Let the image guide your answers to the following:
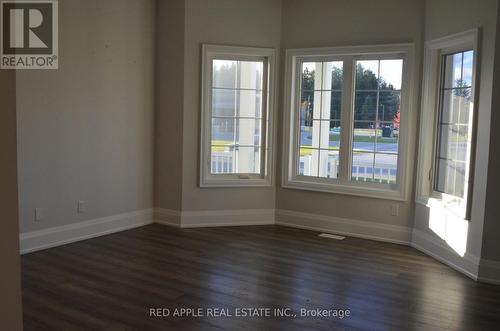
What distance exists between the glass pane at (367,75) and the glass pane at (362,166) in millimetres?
770

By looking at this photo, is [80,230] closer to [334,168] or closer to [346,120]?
[334,168]

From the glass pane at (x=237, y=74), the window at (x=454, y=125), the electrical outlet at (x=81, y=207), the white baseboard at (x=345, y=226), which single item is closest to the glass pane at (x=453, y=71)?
the window at (x=454, y=125)

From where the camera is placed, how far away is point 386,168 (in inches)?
224

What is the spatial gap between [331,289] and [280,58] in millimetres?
3130

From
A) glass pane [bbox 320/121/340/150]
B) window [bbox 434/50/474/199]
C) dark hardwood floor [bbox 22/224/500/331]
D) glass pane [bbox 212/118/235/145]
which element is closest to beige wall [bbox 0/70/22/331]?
dark hardwood floor [bbox 22/224/500/331]

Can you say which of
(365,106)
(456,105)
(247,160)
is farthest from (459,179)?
(247,160)

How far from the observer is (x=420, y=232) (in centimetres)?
532

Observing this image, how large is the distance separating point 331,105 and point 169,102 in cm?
192

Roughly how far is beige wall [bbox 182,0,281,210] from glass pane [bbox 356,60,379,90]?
1056 mm

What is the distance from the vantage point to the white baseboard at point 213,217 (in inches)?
237

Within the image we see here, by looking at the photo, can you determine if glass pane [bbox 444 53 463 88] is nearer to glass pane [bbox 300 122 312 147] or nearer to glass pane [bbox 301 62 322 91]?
glass pane [bbox 301 62 322 91]

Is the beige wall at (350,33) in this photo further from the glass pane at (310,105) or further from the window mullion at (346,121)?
the glass pane at (310,105)

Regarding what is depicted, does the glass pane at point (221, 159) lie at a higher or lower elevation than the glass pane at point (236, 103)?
lower

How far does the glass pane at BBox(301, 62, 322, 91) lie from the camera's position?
19.8ft
